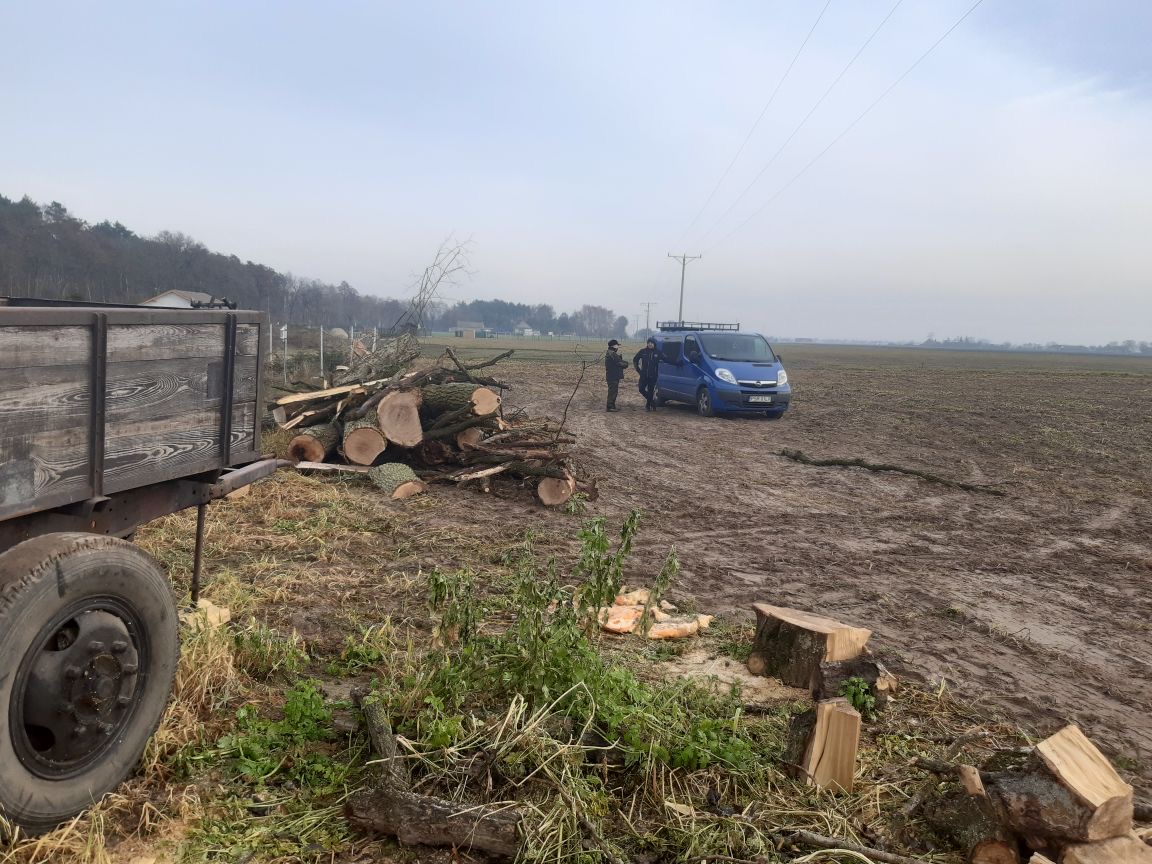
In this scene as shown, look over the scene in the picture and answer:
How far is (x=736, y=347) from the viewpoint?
18781 mm

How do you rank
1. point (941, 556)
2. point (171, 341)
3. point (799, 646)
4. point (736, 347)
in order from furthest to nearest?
point (736, 347) → point (941, 556) → point (799, 646) → point (171, 341)

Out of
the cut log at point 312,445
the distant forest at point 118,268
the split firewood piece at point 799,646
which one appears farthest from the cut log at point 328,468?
the distant forest at point 118,268

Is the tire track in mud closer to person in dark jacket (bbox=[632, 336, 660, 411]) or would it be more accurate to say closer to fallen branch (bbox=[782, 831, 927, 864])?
fallen branch (bbox=[782, 831, 927, 864])

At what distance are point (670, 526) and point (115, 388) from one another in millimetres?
6365

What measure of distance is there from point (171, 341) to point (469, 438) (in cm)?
722

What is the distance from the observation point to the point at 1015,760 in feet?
10.4

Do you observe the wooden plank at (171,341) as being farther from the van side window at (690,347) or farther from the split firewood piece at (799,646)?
the van side window at (690,347)

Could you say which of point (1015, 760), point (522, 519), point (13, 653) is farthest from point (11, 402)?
point (522, 519)

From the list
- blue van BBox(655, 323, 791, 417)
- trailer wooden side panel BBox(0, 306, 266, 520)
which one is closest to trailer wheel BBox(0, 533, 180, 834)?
trailer wooden side panel BBox(0, 306, 266, 520)

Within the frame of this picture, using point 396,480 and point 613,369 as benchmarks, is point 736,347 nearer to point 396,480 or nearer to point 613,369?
point 613,369

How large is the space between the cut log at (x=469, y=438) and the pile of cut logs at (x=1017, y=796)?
23.9 ft

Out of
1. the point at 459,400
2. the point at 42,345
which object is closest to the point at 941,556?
the point at 459,400

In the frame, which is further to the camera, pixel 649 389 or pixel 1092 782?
pixel 649 389

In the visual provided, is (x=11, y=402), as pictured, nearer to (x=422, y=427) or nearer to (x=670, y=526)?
(x=670, y=526)
